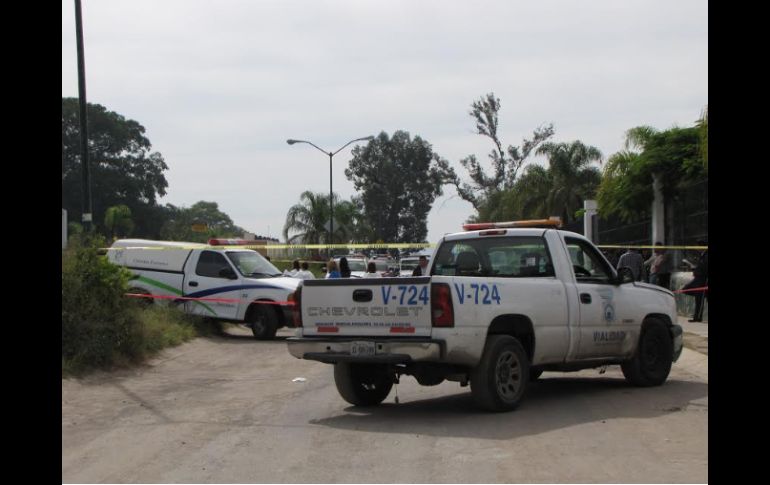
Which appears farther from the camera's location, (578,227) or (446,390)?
(578,227)

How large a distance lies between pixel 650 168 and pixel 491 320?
719 inches

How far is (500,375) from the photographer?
32.1 ft

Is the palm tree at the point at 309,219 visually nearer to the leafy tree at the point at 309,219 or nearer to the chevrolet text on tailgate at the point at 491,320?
the leafy tree at the point at 309,219

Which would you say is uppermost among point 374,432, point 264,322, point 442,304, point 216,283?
point 442,304

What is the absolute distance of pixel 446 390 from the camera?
39.1 ft

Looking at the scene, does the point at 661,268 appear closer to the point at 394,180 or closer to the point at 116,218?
the point at 116,218

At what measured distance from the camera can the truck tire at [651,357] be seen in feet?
38.1

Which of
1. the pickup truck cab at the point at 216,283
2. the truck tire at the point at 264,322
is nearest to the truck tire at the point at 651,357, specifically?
the pickup truck cab at the point at 216,283

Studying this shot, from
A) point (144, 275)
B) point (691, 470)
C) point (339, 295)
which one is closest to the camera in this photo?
point (691, 470)

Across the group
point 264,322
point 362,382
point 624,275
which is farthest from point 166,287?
point 624,275

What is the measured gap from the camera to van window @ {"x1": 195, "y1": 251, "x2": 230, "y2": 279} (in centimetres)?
1973
